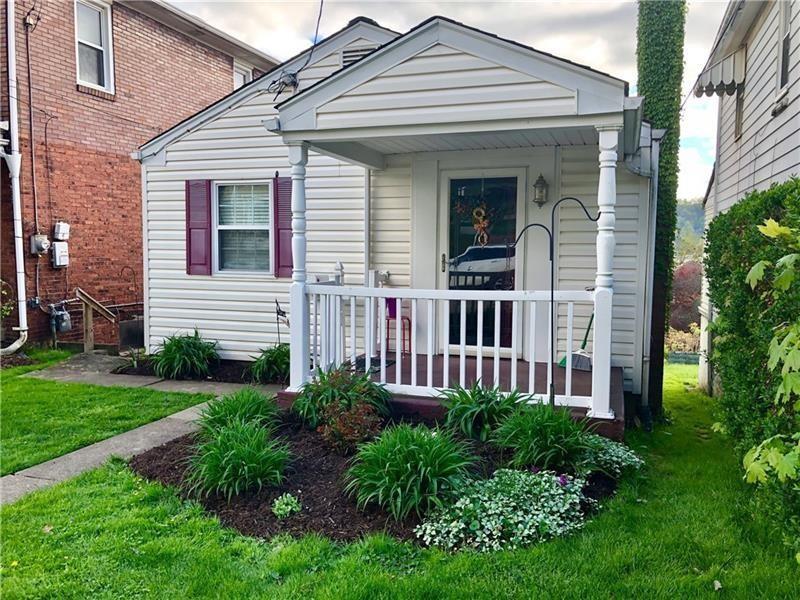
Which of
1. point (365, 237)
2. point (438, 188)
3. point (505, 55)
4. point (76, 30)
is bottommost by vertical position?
point (365, 237)

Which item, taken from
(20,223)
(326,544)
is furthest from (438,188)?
(20,223)

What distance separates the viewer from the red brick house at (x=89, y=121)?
9258mm

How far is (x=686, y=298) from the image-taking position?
17.4 m

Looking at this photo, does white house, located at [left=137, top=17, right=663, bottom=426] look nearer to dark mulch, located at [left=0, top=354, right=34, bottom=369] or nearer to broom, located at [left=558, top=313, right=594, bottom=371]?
broom, located at [left=558, top=313, right=594, bottom=371]

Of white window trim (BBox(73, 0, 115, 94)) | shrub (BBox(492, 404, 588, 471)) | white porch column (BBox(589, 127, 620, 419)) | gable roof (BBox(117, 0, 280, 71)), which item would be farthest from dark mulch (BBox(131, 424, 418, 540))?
gable roof (BBox(117, 0, 280, 71))

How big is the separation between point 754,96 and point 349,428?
6038 millimetres

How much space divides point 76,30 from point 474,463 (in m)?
9.87

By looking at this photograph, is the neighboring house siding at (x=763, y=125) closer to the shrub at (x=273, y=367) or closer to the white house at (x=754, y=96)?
the white house at (x=754, y=96)

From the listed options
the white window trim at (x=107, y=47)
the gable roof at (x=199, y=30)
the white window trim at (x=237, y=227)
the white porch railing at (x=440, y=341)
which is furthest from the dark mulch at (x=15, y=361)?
the gable roof at (x=199, y=30)

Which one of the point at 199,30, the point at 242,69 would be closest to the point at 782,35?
the point at 199,30

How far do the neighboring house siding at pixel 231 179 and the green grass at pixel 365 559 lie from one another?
13.7 feet

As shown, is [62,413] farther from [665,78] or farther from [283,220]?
[665,78]

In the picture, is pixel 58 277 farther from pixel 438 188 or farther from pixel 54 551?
pixel 54 551

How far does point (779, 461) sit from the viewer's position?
6.48 ft
